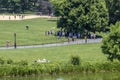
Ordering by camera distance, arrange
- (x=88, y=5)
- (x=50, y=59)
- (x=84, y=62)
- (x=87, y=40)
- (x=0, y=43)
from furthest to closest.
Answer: (x=88, y=5)
(x=87, y=40)
(x=0, y=43)
(x=50, y=59)
(x=84, y=62)

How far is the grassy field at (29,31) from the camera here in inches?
4116

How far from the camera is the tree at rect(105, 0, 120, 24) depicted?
127644 mm

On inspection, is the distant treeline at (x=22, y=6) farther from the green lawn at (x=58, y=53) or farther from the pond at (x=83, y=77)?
the pond at (x=83, y=77)

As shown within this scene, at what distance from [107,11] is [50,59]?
141 feet

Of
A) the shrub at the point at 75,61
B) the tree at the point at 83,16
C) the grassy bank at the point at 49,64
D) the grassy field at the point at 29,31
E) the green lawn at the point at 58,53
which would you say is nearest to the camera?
the grassy bank at the point at 49,64

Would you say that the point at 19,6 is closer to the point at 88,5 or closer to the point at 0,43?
the point at 88,5

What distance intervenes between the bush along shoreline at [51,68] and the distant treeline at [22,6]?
93127 mm

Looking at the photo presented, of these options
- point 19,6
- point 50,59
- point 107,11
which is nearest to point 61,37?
point 107,11

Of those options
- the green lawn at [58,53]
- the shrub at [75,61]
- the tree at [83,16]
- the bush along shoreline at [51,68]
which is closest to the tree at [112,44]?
the green lawn at [58,53]

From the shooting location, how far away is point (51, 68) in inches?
2746

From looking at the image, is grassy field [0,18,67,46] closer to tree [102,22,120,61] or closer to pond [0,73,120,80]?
tree [102,22,120,61]

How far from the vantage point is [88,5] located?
115125mm

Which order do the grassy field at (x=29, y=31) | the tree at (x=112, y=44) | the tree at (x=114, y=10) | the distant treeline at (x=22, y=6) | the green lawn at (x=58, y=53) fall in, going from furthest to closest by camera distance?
1. the distant treeline at (x=22, y=6)
2. the tree at (x=114, y=10)
3. the grassy field at (x=29, y=31)
4. the green lawn at (x=58, y=53)
5. the tree at (x=112, y=44)

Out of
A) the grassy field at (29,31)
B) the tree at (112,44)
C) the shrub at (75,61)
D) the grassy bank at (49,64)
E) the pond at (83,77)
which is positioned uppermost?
the tree at (112,44)
